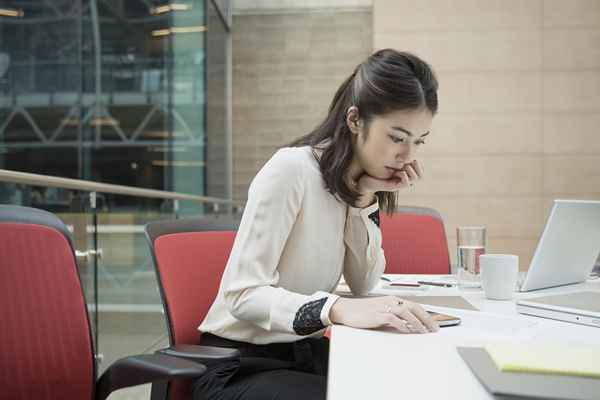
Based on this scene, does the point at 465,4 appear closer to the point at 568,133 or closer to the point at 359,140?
the point at 568,133

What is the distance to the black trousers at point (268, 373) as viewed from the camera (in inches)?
41.8

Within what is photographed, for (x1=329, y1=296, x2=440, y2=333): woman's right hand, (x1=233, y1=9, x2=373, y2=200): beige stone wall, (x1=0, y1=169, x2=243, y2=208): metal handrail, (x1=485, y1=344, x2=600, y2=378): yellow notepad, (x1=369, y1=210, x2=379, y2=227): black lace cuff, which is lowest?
(x1=329, y1=296, x2=440, y2=333): woman's right hand

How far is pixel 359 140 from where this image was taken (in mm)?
1406

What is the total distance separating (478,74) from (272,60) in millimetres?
2024

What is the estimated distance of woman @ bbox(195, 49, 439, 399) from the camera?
1.15 metres

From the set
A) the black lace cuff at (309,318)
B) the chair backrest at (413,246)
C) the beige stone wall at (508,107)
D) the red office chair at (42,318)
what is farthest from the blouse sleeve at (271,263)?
the beige stone wall at (508,107)

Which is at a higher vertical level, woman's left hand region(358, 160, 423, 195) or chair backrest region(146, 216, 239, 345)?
woman's left hand region(358, 160, 423, 195)

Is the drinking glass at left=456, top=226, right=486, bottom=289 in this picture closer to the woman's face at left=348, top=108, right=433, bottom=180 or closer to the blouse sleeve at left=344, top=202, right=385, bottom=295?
the blouse sleeve at left=344, top=202, right=385, bottom=295

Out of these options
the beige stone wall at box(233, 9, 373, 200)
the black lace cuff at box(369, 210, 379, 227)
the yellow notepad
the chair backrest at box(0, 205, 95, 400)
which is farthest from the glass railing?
the beige stone wall at box(233, 9, 373, 200)

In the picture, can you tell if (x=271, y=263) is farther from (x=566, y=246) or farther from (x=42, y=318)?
(x=566, y=246)

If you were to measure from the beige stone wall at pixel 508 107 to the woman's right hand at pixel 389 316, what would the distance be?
13.2 feet

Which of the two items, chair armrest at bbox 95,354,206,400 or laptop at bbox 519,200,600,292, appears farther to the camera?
laptop at bbox 519,200,600,292

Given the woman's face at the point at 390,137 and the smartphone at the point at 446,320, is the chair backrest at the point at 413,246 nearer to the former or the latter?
the woman's face at the point at 390,137

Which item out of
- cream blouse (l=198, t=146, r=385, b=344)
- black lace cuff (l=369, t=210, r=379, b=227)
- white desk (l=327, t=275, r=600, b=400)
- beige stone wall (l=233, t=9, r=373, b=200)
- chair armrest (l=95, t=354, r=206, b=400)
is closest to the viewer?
white desk (l=327, t=275, r=600, b=400)
